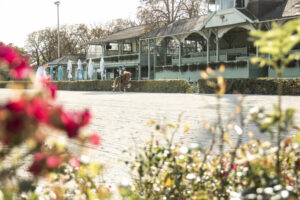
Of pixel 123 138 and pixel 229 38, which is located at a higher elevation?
pixel 229 38

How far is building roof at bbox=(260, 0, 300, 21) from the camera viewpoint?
78.9 feet

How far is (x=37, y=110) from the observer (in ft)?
3.71

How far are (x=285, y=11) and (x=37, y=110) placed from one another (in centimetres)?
2621

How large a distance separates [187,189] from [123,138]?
4.00 metres

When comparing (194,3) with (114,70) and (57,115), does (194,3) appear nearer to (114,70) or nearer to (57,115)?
(114,70)

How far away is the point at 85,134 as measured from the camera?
4.37 feet

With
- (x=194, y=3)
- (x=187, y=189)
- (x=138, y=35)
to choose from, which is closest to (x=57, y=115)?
(x=187, y=189)

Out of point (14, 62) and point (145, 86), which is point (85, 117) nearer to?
point (14, 62)

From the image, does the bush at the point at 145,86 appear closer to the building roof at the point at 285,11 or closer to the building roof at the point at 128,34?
the building roof at the point at 285,11

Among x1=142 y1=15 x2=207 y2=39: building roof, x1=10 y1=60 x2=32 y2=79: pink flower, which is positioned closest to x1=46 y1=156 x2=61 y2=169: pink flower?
x1=10 y1=60 x2=32 y2=79: pink flower

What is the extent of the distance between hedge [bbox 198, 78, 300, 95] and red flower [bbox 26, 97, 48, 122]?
58.2 ft

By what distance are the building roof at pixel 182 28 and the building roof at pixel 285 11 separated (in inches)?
215

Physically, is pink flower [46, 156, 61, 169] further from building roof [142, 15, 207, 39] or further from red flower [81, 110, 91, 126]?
building roof [142, 15, 207, 39]

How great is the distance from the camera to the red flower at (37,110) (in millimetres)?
1124
